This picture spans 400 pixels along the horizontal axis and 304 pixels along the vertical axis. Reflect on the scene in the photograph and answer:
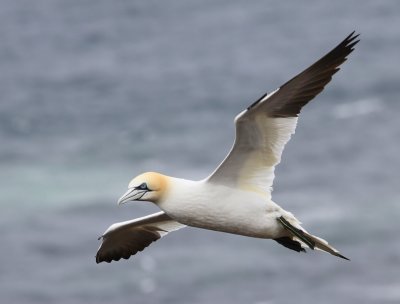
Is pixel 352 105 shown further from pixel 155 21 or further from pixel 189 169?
pixel 155 21

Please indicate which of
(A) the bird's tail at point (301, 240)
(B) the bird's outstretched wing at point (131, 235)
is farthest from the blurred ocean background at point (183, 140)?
(A) the bird's tail at point (301, 240)

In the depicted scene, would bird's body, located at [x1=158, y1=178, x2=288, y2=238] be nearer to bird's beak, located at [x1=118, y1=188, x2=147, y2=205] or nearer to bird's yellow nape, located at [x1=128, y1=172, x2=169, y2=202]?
bird's yellow nape, located at [x1=128, y1=172, x2=169, y2=202]

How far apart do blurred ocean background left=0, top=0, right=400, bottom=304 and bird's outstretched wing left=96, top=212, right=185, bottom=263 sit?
79.4ft

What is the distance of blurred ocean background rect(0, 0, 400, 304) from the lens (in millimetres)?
45531

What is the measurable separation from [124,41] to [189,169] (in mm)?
22662

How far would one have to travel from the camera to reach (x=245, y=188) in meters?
16.9

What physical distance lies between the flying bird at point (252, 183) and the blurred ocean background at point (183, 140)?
85.1 feet

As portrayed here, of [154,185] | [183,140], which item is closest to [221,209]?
[154,185]

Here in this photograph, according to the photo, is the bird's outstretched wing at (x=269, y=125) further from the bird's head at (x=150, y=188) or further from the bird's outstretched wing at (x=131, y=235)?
the bird's outstretched wing at (x=131, y=235)

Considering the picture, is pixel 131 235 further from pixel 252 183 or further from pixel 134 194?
pixel 134 194

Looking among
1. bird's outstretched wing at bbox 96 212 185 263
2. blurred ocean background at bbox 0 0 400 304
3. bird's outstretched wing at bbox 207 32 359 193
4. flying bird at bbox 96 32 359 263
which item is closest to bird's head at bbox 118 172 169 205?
flying bird at bbox 96 32 359 263

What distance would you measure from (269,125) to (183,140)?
43.0 meters

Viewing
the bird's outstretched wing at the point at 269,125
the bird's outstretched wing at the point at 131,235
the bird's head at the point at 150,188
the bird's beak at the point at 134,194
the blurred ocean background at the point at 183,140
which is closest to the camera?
the bird's outstretched wing at the point at 269,125

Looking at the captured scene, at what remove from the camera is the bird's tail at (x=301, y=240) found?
1669cm
